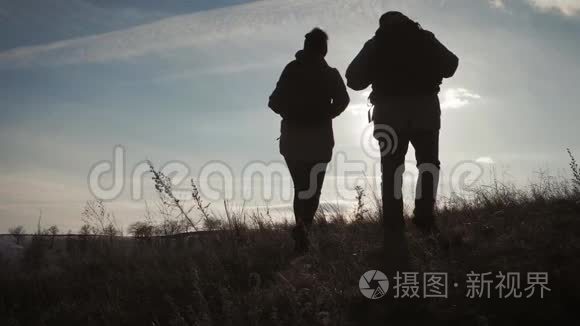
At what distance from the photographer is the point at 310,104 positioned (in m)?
5.34

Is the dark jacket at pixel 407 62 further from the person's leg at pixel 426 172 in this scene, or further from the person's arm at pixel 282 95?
the person's arm at pixel 282 95

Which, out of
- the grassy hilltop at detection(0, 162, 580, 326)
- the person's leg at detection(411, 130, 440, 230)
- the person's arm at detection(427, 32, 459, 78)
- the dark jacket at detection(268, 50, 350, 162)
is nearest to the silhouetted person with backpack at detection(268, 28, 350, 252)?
the dark jacket at detection(268, 50, 350, 162)

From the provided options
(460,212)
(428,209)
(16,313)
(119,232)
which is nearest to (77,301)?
(16,313)

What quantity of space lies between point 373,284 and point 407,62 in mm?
2013

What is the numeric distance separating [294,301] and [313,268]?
109 centimetres

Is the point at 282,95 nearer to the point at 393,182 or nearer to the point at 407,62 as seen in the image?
the point at 407,62

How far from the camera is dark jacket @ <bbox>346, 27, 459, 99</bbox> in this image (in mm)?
4418

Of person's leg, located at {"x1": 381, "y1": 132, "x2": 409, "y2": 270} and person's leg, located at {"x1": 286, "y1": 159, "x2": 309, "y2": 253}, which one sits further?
person's leg, located at {"x1": 286, "y1": 159, "x2": 309, "y2": 253}

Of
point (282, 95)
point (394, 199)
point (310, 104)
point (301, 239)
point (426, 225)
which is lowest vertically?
point (301, 239)

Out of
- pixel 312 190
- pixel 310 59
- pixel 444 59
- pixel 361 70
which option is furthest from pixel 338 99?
pixel 444 59

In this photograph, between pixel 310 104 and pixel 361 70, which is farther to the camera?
pixel 310 104

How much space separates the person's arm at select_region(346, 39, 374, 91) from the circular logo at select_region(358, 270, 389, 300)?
72.1 inches

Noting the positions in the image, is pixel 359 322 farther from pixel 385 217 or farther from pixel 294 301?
pixel 385 217

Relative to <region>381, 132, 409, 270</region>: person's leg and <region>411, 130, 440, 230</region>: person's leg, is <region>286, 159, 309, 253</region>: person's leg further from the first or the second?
<region>411, 130, 440, 230</region>: person's leg
